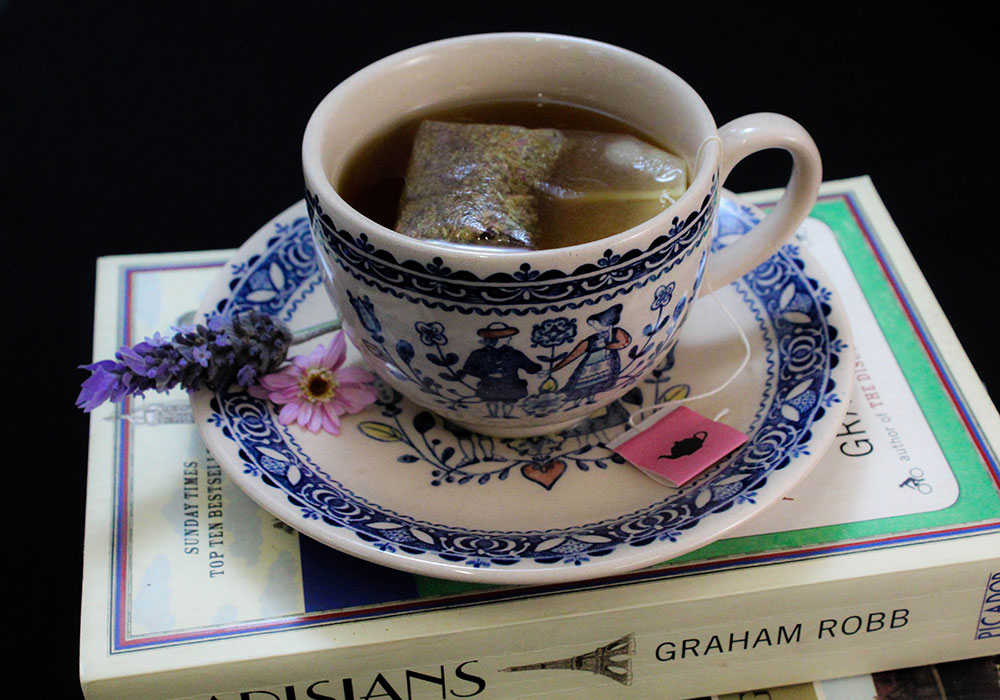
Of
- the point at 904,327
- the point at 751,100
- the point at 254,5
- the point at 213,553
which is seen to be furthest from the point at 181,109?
the point at 904,327

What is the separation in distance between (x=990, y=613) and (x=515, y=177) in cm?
56

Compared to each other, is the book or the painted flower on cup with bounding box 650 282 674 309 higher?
the painted flower on cup with bounding box 650 282 674 309

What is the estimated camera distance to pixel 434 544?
0.91 m

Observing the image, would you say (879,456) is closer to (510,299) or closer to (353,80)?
(510,299)

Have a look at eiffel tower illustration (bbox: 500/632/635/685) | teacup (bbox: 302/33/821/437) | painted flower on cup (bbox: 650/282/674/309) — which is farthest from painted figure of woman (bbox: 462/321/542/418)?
eiffel tower illustration (bbox: 500/632/635/685)

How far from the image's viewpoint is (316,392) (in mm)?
1056

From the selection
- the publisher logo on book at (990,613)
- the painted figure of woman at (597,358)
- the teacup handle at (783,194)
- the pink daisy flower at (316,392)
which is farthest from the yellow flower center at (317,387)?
the publisher logo on book at (990,613)

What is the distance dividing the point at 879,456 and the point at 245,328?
23.5 inches

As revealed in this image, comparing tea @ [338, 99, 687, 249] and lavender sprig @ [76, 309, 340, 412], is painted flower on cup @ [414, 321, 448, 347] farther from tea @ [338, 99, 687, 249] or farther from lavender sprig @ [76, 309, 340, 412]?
lavender sprig @ [76, 309, 340, 412]

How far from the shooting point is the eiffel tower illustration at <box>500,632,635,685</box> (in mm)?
969

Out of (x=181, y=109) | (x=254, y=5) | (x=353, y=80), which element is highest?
(x=254, y=5)

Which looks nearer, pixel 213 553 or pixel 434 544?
pixel 434 544

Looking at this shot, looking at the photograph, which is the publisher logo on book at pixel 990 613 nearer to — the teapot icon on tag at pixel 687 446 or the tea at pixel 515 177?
the teapot icon on tag at pixel 687 446

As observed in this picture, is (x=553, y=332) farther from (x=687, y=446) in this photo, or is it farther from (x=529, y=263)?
(x=687, y=446)
